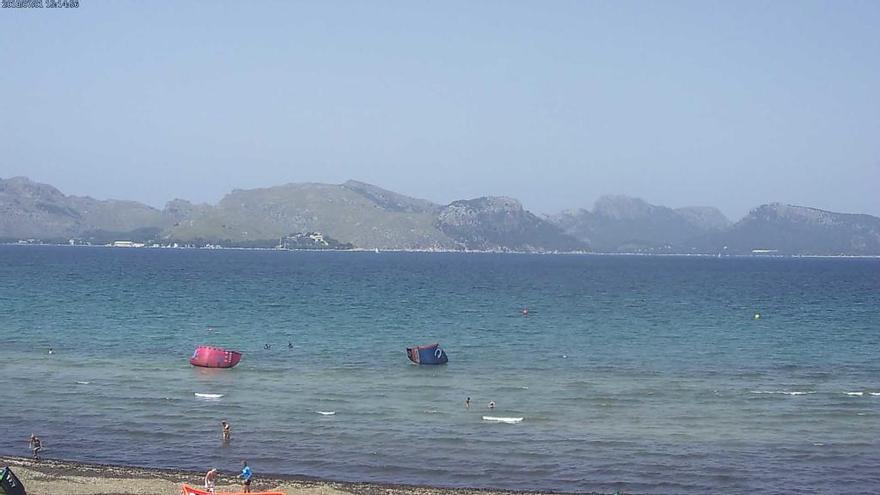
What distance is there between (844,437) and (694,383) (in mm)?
15453

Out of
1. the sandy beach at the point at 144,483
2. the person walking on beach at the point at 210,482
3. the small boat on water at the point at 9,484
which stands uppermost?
the small boat on water at the point at 9,484

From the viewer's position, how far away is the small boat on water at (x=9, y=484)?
34.5 m

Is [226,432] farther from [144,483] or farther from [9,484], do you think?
[9,484]

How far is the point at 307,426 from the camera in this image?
5031cm

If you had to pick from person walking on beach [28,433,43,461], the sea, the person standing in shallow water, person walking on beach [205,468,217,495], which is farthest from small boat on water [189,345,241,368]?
person walking on beach [205,468,217,495]

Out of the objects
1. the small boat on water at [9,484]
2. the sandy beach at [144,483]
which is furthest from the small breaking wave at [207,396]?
the small boat on water at [9,484]

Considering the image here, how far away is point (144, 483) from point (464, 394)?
81.3 ft

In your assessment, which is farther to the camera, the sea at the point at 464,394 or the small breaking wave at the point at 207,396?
the small breaking wave at the point at 207,396

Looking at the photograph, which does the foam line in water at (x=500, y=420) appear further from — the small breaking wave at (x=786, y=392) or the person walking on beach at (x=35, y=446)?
the person walking on beach at (x=35, y=446)

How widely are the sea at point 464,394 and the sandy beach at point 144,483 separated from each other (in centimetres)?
162

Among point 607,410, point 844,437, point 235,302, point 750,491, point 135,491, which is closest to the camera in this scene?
point 135,491

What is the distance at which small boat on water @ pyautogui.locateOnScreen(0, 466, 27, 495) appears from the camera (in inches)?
1359

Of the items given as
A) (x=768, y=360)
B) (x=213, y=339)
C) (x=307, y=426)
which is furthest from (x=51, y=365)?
(x=768, y=360)

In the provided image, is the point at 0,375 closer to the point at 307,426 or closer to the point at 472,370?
the point at 307,426
